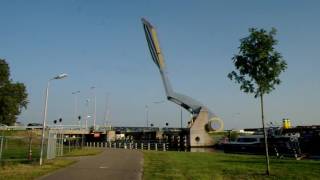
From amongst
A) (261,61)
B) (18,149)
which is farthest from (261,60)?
(18,149)

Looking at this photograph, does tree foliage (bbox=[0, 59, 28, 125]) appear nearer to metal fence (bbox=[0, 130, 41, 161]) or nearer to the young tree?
metal fence (bbox=[0, 130, 41, 161])

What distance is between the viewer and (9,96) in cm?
8738

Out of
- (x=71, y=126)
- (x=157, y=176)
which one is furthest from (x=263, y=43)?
(x=71, y=126)

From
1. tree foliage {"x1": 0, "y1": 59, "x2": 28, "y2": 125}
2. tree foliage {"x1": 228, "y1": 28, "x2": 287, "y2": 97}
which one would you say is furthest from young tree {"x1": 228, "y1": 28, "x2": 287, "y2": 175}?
tree foliage {"x1": 0, "y1": 59, "x2": 28, "y2": 125}

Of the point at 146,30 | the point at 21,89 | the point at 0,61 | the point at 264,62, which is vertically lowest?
the point at 264,62

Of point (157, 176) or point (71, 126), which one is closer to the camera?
point (157, 176)

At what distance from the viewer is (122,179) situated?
21250 millimetres

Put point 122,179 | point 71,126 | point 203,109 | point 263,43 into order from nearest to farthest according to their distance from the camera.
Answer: point 122,179 < point 263,43 < point 203,109 < point 71,126

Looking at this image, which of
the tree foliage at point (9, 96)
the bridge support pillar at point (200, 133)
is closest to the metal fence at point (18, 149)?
the tree foliage at point (9, 96)

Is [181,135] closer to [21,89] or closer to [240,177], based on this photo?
[21,89]

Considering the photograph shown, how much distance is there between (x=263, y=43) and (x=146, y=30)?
106 meters

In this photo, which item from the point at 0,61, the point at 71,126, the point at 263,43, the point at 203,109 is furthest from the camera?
the point at 71,126

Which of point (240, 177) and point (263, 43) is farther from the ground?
point (263, 43)

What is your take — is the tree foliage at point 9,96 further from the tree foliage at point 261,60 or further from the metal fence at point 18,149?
the tree foliage at point 261,60
